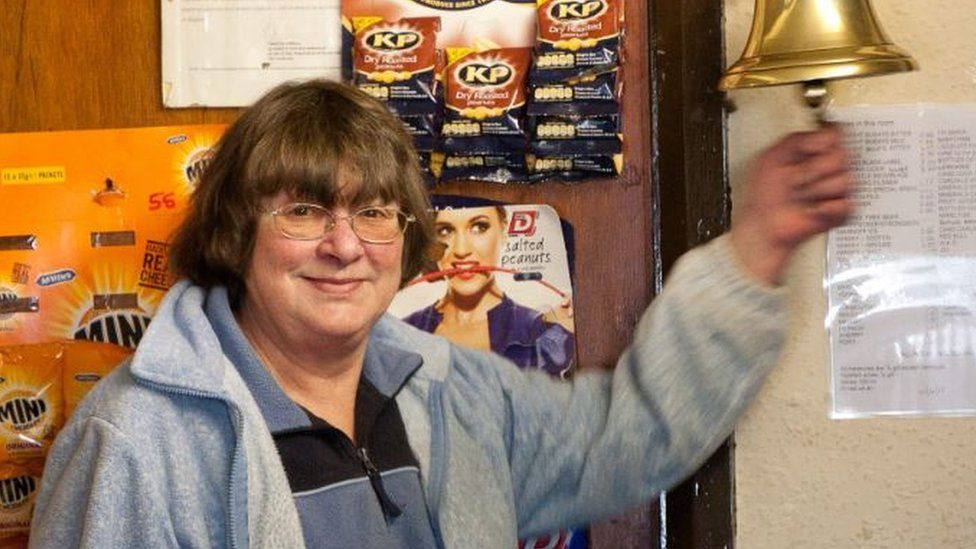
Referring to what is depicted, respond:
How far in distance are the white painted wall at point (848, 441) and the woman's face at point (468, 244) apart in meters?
0.30

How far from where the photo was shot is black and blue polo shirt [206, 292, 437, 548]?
3.72ft

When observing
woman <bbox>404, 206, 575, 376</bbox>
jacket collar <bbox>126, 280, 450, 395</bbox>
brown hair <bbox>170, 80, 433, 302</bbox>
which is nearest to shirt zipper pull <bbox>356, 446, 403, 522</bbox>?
jacket collar <bbox>126, 280, 450, 395</bbox>

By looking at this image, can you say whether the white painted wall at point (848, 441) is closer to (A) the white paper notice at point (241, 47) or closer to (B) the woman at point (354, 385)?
(B) the woman at point (354, 385)

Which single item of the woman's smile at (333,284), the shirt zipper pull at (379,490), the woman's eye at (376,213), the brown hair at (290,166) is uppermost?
the brown hair at (290,166)

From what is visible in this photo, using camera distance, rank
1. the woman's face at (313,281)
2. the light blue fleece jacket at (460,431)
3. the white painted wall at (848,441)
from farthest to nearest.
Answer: the white painted wall at (848,441)
the woman's face at (313,281)
the light blue fleece jacket at (460,431)

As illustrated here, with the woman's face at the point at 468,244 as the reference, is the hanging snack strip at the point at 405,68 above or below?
above

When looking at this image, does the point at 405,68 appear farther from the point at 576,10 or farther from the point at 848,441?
the point at 848,441

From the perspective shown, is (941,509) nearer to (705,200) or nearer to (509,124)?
(705,200)

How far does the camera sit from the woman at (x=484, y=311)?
153 cm

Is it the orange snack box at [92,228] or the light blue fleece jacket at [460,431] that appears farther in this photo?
the orange snack box at [92,228]

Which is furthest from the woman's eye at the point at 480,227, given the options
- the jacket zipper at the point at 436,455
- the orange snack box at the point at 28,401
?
A: the orange snack box at the point at 28,401

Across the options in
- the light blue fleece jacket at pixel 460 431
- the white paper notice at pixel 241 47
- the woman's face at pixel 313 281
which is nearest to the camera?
the light blue fleece jacket at pixel 460 431

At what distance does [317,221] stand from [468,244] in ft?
1.32

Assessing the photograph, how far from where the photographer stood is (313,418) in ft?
3.87
